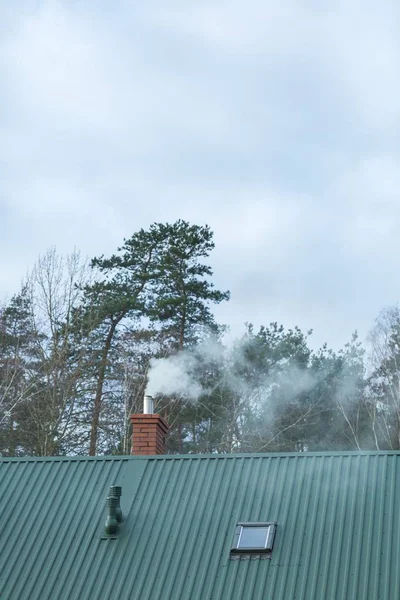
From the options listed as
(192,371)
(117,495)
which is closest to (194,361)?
(192,371)

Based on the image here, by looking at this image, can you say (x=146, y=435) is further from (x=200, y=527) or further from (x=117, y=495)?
(x=200, y=527)

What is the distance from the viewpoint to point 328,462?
1602 cm

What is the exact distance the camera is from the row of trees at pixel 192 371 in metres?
34.9

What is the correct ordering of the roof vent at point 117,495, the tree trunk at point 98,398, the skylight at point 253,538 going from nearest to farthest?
1. the skylight at point 253,538
2. the roof vent at point 117,495
3. the tree trunk at point 98,398

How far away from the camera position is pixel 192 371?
36.2 m

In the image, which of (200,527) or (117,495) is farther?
(117,495)

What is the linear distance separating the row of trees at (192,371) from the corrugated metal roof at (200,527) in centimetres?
1761

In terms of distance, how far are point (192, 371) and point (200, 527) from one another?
21432 mm

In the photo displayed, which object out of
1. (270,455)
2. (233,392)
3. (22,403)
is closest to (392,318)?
(233,392)

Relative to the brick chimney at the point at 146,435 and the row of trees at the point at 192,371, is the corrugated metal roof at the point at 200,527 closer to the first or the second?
the brick chimney at the point at 146,435

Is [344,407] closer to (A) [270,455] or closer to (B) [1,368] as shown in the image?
(B) [1,368]

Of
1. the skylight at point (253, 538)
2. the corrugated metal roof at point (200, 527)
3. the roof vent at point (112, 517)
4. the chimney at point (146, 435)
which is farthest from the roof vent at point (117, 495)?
the chimney at point (146, 435)

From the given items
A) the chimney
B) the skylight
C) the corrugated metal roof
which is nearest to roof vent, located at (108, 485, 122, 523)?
the corrugated metal roof

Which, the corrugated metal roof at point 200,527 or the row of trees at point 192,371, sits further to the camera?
the row of trees at point 192,371
